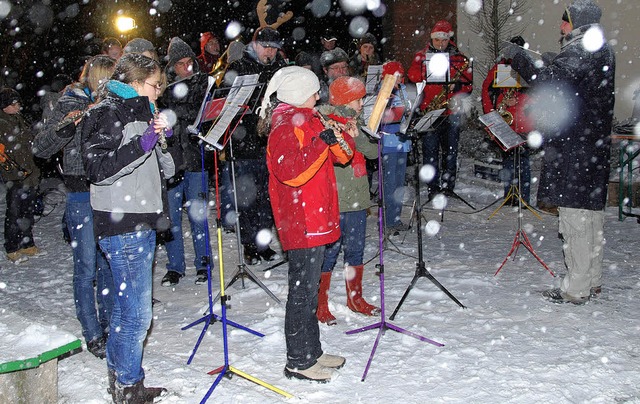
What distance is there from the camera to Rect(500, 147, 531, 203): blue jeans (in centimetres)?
827

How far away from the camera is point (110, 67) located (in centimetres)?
398

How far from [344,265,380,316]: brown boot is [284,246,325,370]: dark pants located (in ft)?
3.33

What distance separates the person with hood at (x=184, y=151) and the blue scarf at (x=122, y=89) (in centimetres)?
221

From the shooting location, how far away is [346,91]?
4336mm

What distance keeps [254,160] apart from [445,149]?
4.09 m

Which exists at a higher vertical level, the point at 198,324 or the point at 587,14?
the point at 587,14

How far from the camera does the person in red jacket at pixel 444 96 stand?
8.55 meters

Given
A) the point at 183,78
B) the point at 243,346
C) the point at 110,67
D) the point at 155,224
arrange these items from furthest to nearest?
the point at 183,78 → the point at 243,346 → the point at 110,67 → the point at 155,224

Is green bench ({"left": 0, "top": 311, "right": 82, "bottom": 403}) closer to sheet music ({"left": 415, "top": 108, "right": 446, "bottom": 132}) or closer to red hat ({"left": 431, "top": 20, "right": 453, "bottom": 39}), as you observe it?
sheet music ({"left": 415, "top": 108, "right": 446, "bottom": 132})

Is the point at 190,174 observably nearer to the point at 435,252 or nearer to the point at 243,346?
the point at 243,346

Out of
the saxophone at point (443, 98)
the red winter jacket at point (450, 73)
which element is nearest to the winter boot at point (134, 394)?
the saxophone at point (443, 98)

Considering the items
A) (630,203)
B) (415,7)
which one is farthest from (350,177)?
(415,7)

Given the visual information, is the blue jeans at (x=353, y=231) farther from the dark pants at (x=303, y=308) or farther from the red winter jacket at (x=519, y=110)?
the red winter jacket at (x=519, y=110)

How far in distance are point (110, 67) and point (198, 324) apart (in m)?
2.12
